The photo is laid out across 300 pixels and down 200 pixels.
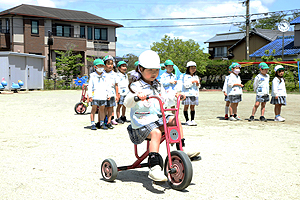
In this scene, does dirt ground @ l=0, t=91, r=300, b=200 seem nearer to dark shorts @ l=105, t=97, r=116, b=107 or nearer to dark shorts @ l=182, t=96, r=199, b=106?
dark shorts @ l=105, t=97, r=116, b=107

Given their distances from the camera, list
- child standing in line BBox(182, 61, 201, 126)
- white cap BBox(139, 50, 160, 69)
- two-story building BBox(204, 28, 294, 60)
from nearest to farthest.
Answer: white cap BBox(139, 50, 160, 69), child standing in line BBox(182, 61, 201, 126), two-story building BBox(204, 28, 294, 60)

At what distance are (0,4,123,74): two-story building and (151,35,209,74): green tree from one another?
9.28 meters

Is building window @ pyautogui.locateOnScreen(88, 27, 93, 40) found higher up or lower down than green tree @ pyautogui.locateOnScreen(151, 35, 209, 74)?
higher up

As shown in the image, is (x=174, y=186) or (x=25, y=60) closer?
(x=174, y=186)

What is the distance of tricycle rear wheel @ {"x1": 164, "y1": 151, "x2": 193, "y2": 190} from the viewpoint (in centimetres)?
353

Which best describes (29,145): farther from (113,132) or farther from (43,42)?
(43,42)

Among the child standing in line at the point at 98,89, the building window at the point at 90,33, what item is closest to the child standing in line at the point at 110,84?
the child standing in line at the point at 98,89

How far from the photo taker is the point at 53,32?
42562 mm

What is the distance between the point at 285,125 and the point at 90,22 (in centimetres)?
3842

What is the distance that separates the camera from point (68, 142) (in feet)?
21.9

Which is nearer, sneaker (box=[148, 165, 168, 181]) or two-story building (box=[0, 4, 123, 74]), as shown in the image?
sneaker (box=[148, 165, 168, 181])

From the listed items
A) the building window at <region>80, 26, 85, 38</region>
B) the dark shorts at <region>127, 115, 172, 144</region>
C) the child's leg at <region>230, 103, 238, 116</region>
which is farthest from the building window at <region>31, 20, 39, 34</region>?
the dark shorts at <region>127, 115, 172, 144</region>

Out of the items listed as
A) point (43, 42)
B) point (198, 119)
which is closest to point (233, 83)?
point (198, 119)

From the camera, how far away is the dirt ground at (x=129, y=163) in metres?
3.71
